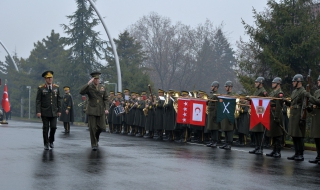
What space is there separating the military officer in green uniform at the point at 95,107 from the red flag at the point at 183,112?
17.8 ft

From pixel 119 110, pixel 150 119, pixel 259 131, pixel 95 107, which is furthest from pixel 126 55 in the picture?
pixel 95 107

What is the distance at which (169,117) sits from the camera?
2284 cm

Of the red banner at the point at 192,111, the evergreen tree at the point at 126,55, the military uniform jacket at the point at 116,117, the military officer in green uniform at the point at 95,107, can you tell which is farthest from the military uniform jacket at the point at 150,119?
the evergreen tree at the point at 126,55

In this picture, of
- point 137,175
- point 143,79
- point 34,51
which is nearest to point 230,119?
point 137,175

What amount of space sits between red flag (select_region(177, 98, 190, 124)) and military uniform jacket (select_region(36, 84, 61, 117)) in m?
6.27

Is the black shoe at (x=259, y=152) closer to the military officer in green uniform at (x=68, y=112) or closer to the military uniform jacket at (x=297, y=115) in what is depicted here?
the military uniform jacket at (x=297, y=115)

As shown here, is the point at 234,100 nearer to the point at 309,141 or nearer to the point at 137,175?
the point at 309,141

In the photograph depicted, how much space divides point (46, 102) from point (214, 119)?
5.70m

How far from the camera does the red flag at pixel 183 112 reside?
21266 millimetres

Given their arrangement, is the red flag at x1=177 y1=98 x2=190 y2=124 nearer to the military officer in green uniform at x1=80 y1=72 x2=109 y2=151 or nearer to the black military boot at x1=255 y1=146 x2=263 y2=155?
the black military boot at x1=255 y1=146 x2=263 y2=155

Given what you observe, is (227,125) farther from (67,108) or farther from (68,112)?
(67,108)

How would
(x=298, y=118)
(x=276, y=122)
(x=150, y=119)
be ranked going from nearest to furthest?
(x=298, y=118)
(x=276, y=122)
(x=150, y=119)

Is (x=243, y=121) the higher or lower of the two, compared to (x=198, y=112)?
lower

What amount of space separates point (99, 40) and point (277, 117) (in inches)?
1732
